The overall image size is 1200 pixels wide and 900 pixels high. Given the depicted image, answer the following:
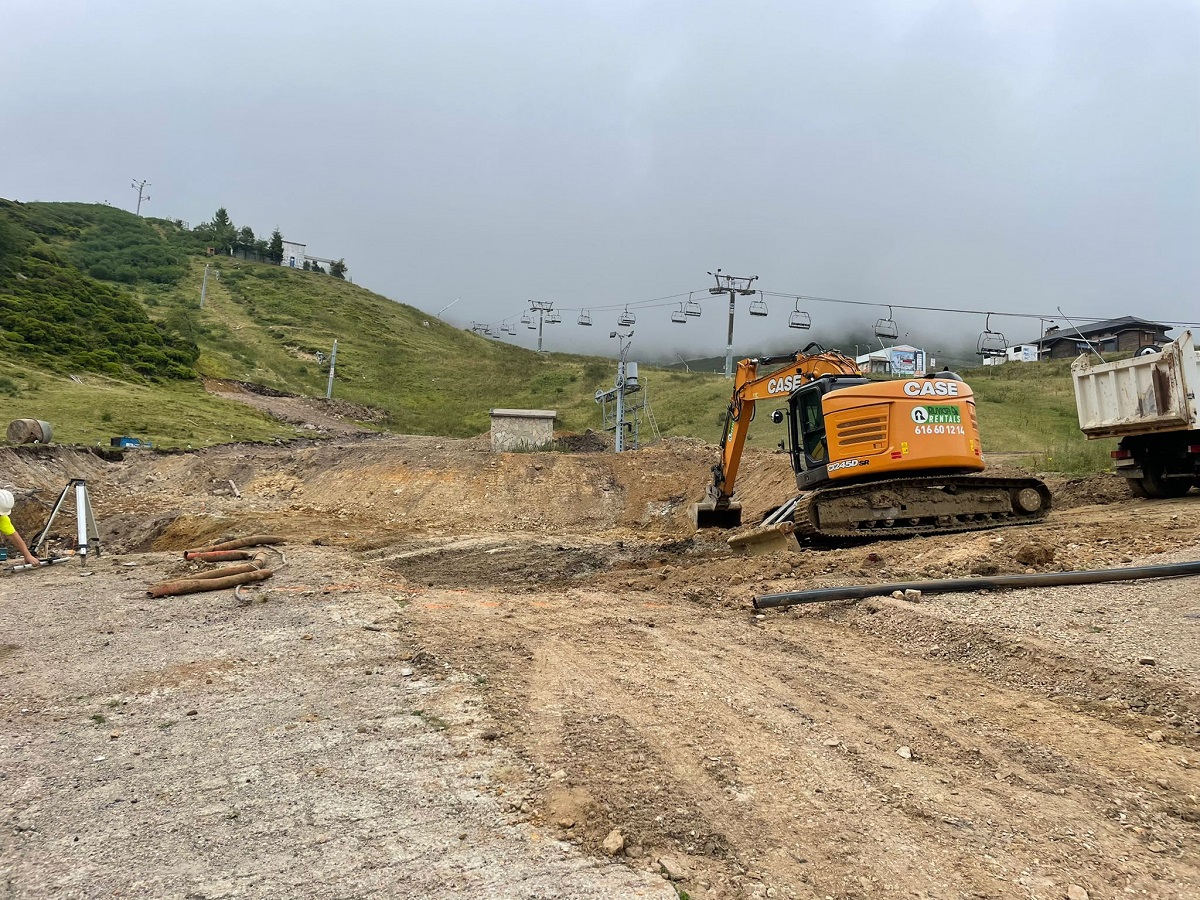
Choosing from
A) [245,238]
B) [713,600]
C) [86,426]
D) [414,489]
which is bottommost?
[713,600]

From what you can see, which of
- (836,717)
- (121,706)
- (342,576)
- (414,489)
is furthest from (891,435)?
(414,489)

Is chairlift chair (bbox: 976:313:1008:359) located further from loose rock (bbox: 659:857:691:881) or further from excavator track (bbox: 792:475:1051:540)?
loose rock (bbox: 659:857:691:881)

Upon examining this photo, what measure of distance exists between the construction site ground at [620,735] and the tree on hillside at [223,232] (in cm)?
9309

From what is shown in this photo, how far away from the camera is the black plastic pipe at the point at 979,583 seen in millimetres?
7352

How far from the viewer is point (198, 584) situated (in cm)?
923

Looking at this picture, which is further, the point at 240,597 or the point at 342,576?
the point at 342,576

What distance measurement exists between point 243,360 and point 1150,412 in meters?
51.4

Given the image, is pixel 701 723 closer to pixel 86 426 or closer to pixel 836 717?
pixel 836 717

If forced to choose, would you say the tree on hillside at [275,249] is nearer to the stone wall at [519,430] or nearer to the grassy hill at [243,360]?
the grassy hill at [243,360]

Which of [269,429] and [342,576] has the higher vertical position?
[269,429]

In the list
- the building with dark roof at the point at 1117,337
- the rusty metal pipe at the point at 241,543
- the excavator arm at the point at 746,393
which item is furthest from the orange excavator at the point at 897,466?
the building with dark roof at the point at 1117,337

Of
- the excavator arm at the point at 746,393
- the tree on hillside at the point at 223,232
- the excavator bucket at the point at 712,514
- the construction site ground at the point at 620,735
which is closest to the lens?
the construction site ground at the point at 620,735

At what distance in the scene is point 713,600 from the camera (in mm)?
8938

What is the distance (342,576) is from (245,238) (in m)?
95.2
